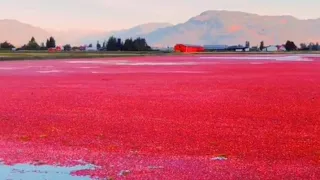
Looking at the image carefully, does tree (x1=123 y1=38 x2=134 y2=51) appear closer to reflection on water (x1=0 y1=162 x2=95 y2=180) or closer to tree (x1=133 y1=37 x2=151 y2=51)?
tree (x1=133 y1=37 x2=151 y2=51)

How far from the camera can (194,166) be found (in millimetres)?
8102

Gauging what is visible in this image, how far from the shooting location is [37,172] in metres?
7.70

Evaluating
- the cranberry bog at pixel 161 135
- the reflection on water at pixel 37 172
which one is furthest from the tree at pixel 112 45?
the reflection on water at pixel 37 172

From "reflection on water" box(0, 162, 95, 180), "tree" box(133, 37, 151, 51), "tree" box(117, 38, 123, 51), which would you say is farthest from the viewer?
"tree" box(117, 38, 123, 51)

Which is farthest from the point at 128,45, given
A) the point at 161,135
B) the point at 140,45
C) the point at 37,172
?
the point at 37,172

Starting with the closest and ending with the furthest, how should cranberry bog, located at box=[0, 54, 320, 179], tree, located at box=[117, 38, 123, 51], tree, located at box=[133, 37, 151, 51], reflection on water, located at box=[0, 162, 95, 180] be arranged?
reflection on water, located at box=[0, 162, 95, 180] < cranberry bog, located at box=[0, 54, 320, 179] < tree, located at box=[133, 37, 151, 51] < tree, located at box=[117, 38, 123, 51]

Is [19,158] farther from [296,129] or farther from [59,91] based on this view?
[59,91]

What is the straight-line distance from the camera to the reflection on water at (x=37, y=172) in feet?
24.3

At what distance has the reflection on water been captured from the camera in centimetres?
742

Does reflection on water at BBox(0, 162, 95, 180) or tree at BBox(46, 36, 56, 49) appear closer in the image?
reflection on water at BBox(0, 162, 95, 180)

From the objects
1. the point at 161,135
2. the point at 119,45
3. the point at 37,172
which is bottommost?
the point at 119,45

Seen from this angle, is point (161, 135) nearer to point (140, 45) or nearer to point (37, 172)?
point (37, 172)

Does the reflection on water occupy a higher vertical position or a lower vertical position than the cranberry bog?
higher

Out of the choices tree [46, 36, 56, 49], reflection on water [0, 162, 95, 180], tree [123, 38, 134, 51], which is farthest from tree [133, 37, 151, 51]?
reflection on water [0, 162, 95, 180]
